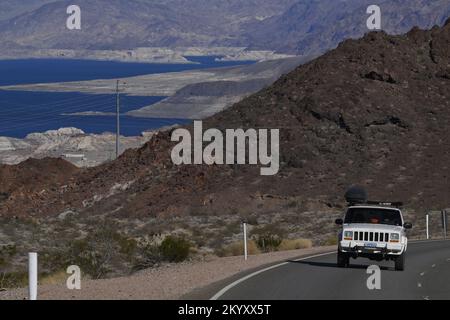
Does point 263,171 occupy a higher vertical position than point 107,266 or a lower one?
higher

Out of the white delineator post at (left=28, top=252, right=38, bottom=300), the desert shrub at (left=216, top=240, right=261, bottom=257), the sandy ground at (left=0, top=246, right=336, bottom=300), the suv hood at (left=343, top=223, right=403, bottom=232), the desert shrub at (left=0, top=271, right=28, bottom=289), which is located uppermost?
the suv hood at (left=343, top=223, right=403, bottom=232)

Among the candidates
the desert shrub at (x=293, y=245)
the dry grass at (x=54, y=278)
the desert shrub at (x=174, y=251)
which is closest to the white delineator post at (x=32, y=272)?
the dry grass at (x=54, y=278)

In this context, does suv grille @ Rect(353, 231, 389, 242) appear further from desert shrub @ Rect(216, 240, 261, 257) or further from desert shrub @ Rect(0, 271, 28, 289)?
desert shrub @ Rect(216, 240, 261, 257)

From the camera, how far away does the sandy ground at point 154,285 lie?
19.2m

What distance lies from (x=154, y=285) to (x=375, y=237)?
6161 mm

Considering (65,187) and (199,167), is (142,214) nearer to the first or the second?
(199,167)

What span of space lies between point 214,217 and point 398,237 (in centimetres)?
2559

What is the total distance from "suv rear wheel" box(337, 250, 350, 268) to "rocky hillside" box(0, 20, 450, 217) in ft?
85.8

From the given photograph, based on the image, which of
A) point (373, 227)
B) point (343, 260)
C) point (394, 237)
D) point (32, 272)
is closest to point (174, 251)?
point (343, 260)

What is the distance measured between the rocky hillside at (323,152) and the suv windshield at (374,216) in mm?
25948

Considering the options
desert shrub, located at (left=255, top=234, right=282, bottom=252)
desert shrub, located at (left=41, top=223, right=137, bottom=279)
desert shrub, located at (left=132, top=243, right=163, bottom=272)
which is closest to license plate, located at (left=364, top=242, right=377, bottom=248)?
desert shrub, located at (left=41, top=223, right=137, bottom=279)

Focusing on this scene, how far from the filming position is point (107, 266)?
31578mm

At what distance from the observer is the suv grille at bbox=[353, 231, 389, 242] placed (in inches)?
969
